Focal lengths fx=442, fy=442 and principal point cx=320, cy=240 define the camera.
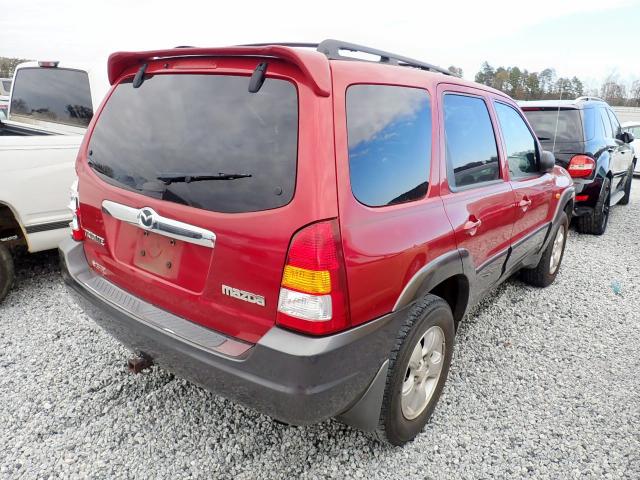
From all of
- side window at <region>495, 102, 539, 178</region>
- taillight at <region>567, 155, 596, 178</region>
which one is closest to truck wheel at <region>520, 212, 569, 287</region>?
side window at <region>495, 102, 539, 178</region>

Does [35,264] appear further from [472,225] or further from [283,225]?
[472,225]

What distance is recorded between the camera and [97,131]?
2.30 meters

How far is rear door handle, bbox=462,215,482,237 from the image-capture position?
2293mm

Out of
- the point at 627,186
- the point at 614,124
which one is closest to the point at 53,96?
the point at 614,124

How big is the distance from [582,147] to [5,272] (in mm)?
6355

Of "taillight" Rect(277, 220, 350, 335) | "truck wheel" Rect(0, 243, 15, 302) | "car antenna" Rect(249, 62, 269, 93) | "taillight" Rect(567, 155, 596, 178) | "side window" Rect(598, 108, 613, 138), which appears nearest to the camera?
"taillight" Rect(277, 220, 350, 335)

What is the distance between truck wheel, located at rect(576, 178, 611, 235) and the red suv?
14.9 ft

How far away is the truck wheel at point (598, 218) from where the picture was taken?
5910 millimetres

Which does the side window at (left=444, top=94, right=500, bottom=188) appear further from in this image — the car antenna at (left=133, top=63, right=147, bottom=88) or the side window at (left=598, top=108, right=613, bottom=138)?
the side window at (left=598, top=108, right=613, bottom=138)

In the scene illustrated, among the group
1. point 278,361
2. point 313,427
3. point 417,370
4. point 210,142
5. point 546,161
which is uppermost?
point 210,142

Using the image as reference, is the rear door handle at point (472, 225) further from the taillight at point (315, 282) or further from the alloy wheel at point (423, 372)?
the taillight at point (315, 282)

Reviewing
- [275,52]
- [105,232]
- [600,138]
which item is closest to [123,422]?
[105,232]

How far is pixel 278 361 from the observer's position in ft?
5.13

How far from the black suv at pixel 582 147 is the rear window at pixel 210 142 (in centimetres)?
512
